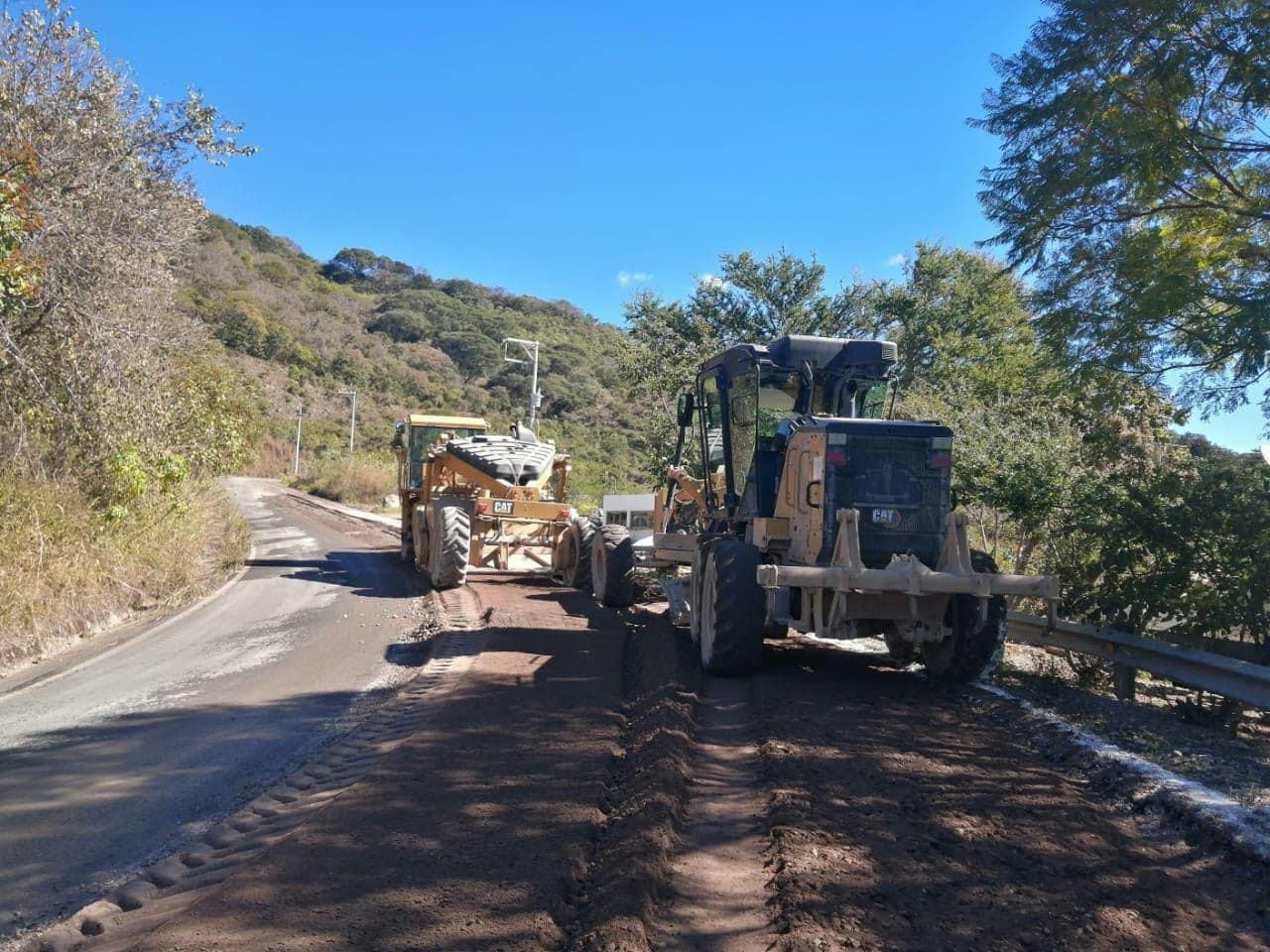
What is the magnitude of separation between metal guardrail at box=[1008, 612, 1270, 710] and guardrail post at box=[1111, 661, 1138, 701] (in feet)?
0.11

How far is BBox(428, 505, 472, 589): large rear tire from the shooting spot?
573 inches

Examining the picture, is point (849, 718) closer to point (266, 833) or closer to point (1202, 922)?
point (1202, 922)

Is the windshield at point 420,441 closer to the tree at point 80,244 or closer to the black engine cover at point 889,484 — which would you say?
the tree at point 80,244

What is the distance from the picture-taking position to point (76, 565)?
12.0 metres

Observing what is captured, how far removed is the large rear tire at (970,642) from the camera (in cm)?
830

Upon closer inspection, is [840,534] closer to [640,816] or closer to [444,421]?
[640,816]

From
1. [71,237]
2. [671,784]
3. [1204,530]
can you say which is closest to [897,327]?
[1204,530]

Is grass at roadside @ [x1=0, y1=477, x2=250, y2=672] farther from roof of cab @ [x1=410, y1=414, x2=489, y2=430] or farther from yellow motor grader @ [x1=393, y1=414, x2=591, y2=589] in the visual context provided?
roof of cab @ [x1=410, y1=414, x2=489, y2=430]

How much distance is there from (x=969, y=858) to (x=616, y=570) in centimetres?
907

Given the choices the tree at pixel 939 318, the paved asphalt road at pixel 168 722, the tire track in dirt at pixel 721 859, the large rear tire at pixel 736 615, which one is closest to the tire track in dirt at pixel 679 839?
the tire track in dirt at pixel 721 859

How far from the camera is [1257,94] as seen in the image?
7.61m

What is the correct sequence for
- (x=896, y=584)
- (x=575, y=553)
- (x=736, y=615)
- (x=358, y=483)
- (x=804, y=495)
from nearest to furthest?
(x=896, y=584), (x=736, y=615), (x=804, y=495), (x=575, y=553), (x=358, y=483)

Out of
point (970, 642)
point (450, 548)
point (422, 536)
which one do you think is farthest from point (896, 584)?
point (422, 536)

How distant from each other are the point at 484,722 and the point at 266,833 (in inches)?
82.3
